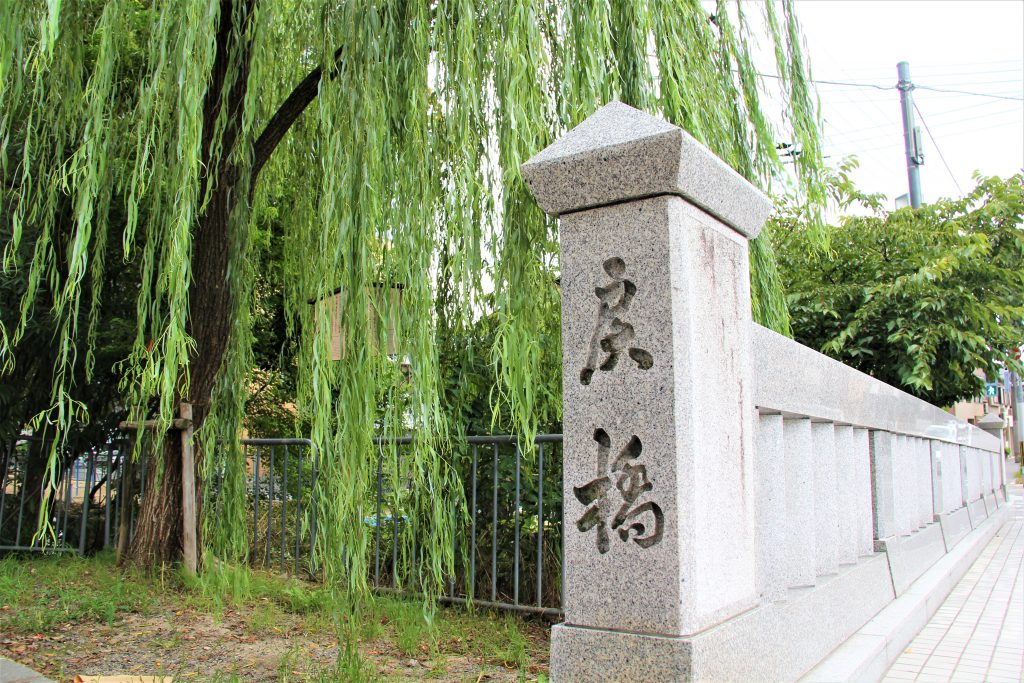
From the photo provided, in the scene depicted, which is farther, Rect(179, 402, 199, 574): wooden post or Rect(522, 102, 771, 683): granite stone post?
Rect(179, 402, 199, 574): wooden post

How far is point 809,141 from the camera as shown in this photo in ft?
16.4

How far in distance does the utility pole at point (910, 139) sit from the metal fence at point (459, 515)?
9150 millimetres

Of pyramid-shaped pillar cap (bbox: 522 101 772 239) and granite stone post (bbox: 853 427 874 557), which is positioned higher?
pyramid-shaped pillar cap (bbox: 522 101 772 239)

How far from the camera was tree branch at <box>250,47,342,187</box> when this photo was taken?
5223 millimetres

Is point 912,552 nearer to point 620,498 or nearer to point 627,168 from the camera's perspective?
point 620,498

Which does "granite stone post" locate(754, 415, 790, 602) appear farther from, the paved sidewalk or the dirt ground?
the dirt ground

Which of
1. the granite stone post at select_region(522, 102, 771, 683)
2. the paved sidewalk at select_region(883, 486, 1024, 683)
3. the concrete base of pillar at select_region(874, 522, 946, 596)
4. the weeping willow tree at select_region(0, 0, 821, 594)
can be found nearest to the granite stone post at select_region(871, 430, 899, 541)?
the concrete base of pillar at select_region(874, 522, 946, 596)

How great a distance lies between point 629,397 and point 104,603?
393cm

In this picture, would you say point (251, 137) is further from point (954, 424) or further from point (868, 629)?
point (954, 424)

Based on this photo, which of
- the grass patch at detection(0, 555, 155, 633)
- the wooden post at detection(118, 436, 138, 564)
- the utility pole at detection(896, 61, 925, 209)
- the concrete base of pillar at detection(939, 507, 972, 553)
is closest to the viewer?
the grass patch at detection(0, 555, 155, 633)

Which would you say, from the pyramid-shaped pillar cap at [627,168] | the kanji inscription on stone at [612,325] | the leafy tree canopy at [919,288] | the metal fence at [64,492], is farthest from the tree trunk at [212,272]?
the leafy tree canopy at [919,288]

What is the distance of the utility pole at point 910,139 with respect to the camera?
12148mm

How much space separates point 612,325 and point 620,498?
0.52 m

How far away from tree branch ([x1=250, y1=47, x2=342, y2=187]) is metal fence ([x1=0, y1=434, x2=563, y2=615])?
2057 mm
